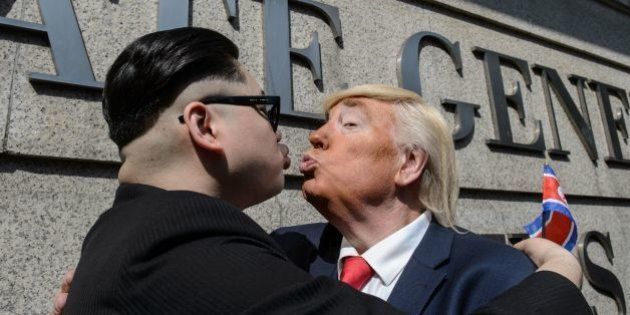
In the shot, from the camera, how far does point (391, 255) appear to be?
2.44 metres

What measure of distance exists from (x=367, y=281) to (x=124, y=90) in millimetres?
1303

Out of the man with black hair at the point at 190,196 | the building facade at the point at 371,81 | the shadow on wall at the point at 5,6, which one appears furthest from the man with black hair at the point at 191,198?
the shadow on wall at the point at 5,6

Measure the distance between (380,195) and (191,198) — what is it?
54.4 inches

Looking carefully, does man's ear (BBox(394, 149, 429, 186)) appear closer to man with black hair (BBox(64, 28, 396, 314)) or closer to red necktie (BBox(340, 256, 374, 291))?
red necktie (BBox(340, 256, 374, 291))

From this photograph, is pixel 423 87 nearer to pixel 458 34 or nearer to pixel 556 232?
pixel 458 34

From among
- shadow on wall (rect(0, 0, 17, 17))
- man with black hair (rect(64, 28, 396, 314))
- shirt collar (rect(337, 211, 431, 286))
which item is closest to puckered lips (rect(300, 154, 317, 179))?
shirt collar (rect(337, 211, 431, 286))

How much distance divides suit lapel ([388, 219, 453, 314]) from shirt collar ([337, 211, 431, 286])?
11cm

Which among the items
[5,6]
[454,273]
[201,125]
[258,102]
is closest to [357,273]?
[454,273]

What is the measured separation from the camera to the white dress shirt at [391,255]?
2381 millimetres

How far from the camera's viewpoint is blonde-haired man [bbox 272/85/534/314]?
7.85 feet

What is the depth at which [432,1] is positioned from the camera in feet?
18.1

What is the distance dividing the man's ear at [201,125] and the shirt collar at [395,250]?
996mm

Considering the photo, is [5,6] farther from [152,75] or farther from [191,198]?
[191,198]

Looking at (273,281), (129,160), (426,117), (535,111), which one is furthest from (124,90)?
(535,111)
